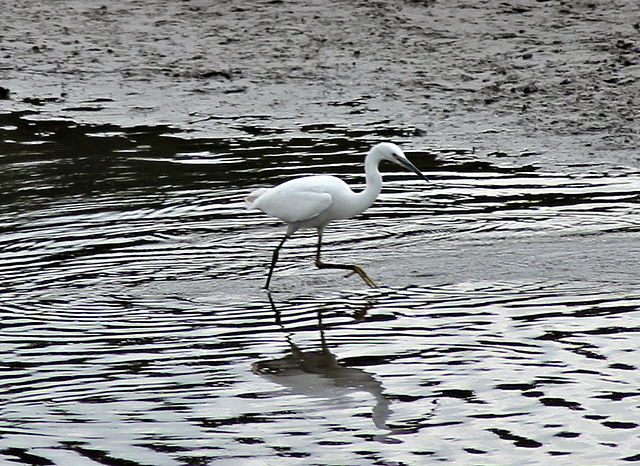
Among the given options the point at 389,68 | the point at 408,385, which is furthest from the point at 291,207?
the point at 389,68

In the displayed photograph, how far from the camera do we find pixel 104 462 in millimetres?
6148

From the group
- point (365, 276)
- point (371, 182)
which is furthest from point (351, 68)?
point (365, 276)

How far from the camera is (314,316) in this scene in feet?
27.2

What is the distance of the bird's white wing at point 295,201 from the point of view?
355 inches

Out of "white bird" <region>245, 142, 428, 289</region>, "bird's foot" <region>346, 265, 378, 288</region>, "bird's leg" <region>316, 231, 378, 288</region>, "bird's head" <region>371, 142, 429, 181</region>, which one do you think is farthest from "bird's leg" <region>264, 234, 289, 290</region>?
"bird's head" <region>371, 142, 429, 181</region>

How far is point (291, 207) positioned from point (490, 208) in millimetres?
1922

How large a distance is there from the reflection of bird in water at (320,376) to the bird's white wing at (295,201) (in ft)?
4.82

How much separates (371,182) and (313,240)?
1.30 meters

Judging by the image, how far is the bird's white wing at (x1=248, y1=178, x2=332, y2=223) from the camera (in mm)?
9023

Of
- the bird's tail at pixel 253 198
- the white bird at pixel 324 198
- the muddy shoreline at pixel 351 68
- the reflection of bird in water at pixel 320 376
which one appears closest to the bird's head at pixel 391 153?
the white bird at pixel 324 198

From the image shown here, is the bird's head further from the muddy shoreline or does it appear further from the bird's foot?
the muddy shoreline

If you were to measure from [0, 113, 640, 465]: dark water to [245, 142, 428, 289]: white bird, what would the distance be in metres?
0.40

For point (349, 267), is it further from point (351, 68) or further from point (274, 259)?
point (351, 68)

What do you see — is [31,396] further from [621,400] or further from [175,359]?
[621,400]
